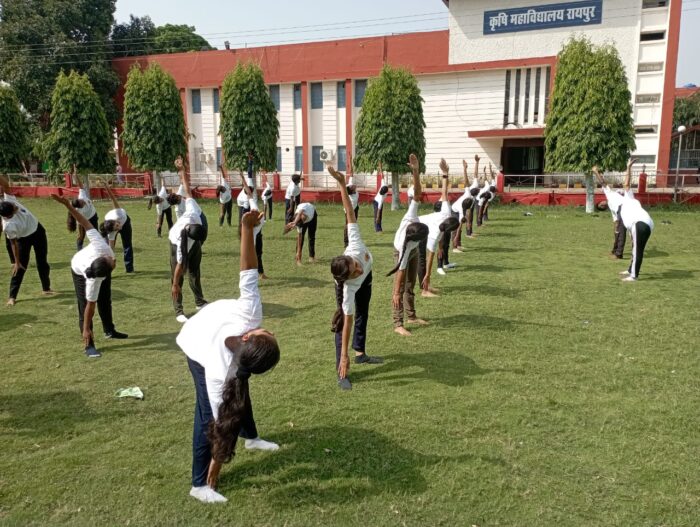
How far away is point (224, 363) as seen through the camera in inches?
132

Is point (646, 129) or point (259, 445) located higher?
point (646, 129)

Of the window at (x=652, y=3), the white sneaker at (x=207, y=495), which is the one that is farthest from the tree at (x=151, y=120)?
the white sneaker at (x=207, y=495)

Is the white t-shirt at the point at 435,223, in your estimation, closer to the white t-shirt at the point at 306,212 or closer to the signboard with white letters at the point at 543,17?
the white t-shirt at the point at 306,212

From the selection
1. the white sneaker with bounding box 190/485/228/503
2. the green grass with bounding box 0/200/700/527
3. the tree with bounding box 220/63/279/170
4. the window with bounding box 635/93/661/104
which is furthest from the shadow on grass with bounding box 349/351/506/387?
the window with bounding box 635/93/661/104

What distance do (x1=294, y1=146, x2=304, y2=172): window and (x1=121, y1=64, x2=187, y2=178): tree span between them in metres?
9.10

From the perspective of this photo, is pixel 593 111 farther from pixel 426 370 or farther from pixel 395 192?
pixel 426 370

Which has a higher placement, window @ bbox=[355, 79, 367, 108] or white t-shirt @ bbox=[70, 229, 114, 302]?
window @ bbox=[355, 79, 367, 108]

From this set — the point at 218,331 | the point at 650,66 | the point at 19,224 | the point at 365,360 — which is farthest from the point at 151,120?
the point at 218,331

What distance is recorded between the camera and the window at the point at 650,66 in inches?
1075

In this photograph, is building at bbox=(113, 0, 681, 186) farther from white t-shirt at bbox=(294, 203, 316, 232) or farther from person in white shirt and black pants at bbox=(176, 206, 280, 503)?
person in white shirt and black pants at bbox=(176, 206, 280, 503)

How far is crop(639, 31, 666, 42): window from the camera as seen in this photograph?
27.2 m

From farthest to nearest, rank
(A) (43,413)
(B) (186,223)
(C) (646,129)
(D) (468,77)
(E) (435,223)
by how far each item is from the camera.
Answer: (D) (468,77) → (C) (646,129) → (E) (435,223) → (B) (186,223) → (A) (43,413)

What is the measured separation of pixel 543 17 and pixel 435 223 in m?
25.2

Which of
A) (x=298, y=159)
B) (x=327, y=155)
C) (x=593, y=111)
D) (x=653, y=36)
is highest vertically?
(x=653, y=36)
